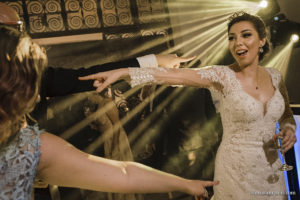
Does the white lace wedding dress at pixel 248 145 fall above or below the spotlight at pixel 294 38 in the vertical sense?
below

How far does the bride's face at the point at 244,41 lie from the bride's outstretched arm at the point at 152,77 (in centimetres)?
34

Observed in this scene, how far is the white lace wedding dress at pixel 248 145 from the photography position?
1830 millimetres

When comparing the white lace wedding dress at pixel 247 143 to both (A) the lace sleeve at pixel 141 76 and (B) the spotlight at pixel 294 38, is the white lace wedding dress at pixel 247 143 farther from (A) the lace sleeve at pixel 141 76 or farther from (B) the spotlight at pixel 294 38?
(B) the spotlight at pixel 294 38

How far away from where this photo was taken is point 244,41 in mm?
1877

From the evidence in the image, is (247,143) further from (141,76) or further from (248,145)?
(141,76)

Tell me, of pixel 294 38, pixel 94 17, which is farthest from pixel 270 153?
pixel 94 17

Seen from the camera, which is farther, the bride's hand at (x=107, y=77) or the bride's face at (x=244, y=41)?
the bride's face at (x=244, y=41)

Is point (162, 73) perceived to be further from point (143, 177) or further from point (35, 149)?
point (35, 149)

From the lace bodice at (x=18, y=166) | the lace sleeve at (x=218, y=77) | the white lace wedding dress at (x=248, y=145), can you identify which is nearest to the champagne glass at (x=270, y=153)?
the white lace wedding dress at (x=248, y=145)

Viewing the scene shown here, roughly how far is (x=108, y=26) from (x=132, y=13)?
0.47m

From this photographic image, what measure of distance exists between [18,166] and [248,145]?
1.57 metres

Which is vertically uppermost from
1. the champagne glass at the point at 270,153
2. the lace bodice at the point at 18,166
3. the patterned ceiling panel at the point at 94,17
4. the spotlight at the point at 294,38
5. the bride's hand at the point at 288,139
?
the patterned ceiling panel at the point at 94,17

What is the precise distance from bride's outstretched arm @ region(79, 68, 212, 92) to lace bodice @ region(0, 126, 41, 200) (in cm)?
56

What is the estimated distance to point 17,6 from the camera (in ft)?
11.3
